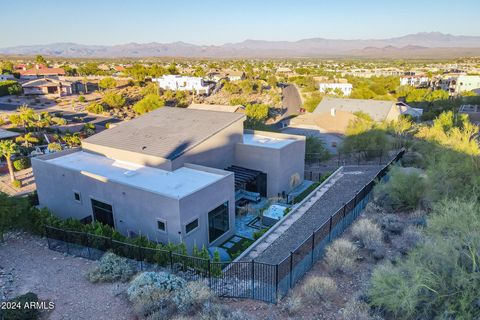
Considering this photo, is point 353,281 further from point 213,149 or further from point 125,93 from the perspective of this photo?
point 125,93

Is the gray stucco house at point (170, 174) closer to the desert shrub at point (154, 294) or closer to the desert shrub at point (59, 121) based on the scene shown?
the desert shrub at point (154, 294)

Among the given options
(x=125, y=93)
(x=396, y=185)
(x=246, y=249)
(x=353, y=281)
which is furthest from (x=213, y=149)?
(x=125, y=93)

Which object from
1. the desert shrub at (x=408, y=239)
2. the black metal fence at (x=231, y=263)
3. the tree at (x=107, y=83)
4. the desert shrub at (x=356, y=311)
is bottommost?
the black metal fence at (x=231, y=263)

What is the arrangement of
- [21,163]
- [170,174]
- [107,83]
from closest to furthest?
[170,174] < [21,163] < [107,83]

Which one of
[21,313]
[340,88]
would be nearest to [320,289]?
[21,313]

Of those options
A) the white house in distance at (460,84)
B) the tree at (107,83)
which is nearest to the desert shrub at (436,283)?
the white house in distance at (460,84)

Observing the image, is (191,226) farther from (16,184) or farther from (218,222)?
(16,184)
